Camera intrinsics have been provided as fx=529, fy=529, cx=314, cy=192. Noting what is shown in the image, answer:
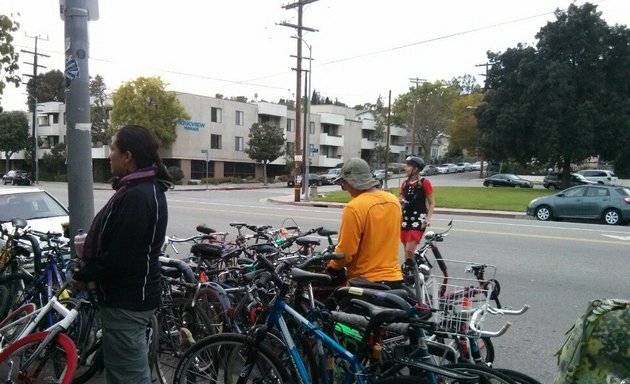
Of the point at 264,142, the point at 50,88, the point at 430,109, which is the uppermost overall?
the point at 50,88

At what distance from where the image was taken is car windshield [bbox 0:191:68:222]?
27.6ft

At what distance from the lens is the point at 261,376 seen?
11.2 ft

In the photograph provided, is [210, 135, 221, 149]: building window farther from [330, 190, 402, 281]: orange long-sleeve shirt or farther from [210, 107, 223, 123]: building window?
[330, 190, 402, 281]: orange long-sleeve shirt

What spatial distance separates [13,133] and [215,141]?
80.9 feet

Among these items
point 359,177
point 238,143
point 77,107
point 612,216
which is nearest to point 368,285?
point 359,177

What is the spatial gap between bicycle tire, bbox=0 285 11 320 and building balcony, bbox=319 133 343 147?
6654 cm

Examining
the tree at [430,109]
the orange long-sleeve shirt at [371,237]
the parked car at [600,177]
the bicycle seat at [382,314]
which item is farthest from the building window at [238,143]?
the bicycle seat at [382,314]

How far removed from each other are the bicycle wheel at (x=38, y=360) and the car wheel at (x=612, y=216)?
19837mm

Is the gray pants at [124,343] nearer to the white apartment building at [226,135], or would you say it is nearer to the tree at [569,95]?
the tree at [569,95]

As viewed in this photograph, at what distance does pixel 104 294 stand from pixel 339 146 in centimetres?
7154

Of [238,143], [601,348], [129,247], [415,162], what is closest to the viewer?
[601,348]

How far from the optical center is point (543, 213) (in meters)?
20.4

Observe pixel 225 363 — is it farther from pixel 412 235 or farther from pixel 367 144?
pixel 367 144

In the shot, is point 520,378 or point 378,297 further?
point 378,297
